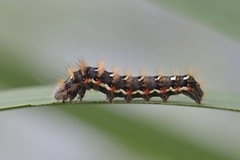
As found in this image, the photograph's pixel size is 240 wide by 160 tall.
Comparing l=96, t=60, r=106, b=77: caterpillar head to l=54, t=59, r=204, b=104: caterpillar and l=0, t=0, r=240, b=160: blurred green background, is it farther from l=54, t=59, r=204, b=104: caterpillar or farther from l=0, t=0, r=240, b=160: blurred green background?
l=0, t=0, r=240, b=160: blurred green background

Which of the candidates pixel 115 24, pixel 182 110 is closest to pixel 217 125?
pixel 182 110

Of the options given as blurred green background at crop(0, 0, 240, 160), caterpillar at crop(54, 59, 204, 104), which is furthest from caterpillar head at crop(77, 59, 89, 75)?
blurred green background at crop(0, 0, 240, 160)

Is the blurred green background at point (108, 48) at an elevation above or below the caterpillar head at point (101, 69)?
below

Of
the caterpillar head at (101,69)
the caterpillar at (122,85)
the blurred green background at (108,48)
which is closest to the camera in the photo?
the caterpillar at (122,85)

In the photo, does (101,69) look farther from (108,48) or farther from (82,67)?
(108,48)

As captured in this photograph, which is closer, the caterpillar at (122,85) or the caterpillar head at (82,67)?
the caterpillar at (122,85)

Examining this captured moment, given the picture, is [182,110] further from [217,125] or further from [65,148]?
[65,148]

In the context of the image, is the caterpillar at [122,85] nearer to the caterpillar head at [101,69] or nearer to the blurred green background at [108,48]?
the caterpillar head at [101,69]

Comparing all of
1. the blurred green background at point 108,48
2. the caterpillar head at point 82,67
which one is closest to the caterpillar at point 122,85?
the caterpillar head at point 82,67
